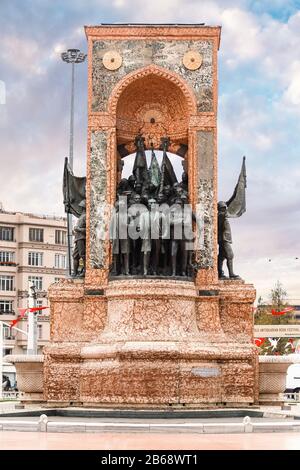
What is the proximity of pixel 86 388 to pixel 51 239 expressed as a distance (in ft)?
230

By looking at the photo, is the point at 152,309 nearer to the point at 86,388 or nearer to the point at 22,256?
the point at 86,388

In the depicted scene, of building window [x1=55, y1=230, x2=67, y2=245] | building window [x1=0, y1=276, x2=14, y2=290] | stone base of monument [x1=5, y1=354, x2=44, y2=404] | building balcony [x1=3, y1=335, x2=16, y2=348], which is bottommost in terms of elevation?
stone base of monument [x1=5, y1=354, x2=44, y2=404]

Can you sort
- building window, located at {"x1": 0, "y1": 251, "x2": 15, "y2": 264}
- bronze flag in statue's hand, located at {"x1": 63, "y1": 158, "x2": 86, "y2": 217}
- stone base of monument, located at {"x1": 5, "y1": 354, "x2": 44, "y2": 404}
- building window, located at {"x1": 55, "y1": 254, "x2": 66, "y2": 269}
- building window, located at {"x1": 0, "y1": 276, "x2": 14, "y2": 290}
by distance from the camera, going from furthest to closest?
Result: building window, located at {"x1": 55, "y1": 254, "x2": 66, "y2": 269} < building window, located at {"x1": 0, "y1": 251, "x2": 15, "y2": 264} < building window, located at {"x1": 0, "y1": 276, "x2": 14, "y2": 290} < bronze flag in statue's hand, located at {"x1": 63, "y1": 158, "x2": 86, "y2": 217} < stone base of monument, located at {"x1": 5, "y1": 354, "x2": 44, "y2": 404}

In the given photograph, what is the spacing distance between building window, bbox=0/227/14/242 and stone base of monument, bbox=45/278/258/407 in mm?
66448

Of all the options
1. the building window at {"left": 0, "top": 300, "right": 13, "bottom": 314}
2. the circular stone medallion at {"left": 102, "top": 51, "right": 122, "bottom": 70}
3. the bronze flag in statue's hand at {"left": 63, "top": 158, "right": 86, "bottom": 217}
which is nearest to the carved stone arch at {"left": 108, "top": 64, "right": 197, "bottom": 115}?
the circular stone medallion at {"left": 102, "top": 51, "right": 122, "bottom": 70}

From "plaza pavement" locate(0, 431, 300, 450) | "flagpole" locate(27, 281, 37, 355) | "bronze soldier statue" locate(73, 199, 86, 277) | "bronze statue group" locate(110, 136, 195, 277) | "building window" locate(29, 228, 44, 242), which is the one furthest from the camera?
"building window" locate(29, 228, 44, 242)

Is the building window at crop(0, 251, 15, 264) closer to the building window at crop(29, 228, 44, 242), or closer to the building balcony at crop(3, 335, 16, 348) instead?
the building window at crop(29, 228, 44, 242)

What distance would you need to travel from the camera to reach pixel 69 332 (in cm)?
3106

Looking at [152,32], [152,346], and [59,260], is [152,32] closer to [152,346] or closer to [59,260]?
[152,346]

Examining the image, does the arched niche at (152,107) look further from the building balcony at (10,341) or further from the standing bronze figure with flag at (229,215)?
the building balcony at (10,341)

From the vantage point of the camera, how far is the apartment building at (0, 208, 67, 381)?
95.8m

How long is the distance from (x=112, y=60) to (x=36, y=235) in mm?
66866

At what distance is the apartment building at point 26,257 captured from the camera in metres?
95.8
